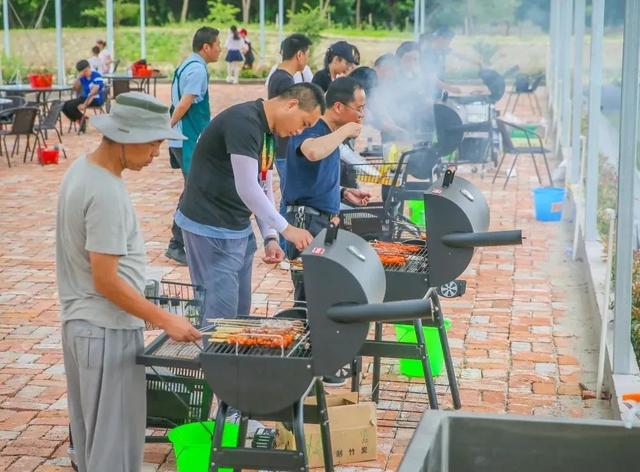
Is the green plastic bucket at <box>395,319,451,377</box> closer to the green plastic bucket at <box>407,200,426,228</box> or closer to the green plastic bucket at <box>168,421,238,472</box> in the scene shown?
the green plastic bucket at <box>168,421,238,472</box>

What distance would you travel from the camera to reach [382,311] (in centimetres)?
401

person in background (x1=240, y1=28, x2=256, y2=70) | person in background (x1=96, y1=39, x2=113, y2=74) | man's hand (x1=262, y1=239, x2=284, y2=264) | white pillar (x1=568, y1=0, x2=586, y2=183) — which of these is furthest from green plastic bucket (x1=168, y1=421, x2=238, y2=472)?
person in background (x1=240, y1=28, x2=256, y2=70)

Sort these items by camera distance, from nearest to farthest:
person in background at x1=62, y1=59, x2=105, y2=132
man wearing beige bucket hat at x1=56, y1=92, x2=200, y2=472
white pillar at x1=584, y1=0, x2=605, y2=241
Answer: man wearing beige bucket hat at x1=56, y1=92, x2=200, y2=472 → white pillar at x1=584, y1=0, x2=605, y2=241 → person in background at x1=62, y1=59, x2=105, y2=132

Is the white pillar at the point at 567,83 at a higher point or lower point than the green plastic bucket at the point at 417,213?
higher

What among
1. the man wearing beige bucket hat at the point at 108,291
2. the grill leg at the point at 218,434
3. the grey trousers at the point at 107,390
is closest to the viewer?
the man wearing beige bucket hat at the point at 108,291

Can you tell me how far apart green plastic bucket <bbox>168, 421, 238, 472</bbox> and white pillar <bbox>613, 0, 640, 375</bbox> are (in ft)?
7.96

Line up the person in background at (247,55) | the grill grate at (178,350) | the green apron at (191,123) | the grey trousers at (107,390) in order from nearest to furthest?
the grey trousers at (107,390) → the grill grate at (178,350) → the green apron at (191,123) → the person in background at (247,55)

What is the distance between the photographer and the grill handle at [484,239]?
5.08m

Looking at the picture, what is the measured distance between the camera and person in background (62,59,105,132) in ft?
65.5

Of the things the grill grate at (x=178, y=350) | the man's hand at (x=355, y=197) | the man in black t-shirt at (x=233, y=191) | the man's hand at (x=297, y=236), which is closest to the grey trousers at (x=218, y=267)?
the man in black t-shirt at (x=233, y=191)

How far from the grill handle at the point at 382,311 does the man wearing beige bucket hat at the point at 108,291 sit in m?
0.62

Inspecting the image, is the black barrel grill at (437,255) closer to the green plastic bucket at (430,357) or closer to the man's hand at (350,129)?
the man's hand at (350,129)

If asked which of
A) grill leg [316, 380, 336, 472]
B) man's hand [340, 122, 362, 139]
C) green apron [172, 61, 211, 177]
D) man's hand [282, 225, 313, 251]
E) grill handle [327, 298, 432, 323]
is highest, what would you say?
man's hand [340, 122, 362, 139]

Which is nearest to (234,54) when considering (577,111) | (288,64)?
(577,111)
